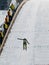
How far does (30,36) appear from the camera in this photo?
146 centimetres

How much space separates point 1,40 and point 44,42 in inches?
10.5

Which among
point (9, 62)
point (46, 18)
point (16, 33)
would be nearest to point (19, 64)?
point (9, 62)

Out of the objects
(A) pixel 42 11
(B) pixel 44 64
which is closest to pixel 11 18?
(A) pixel 42 11

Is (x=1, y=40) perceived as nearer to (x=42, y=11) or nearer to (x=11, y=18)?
(x=11, y=18)

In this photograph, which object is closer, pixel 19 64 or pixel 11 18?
pixel 19 64

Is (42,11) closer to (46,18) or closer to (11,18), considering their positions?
(46,18)

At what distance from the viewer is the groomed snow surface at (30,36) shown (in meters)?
1.43

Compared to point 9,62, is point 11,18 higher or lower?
higher

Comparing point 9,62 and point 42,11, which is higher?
point 42,11

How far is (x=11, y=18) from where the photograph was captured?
159 centimetres

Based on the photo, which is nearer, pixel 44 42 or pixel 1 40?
pixel 44 42

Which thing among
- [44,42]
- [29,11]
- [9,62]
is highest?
[29,11]

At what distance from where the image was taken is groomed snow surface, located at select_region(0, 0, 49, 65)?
1428 mm

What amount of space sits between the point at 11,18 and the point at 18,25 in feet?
0.33
